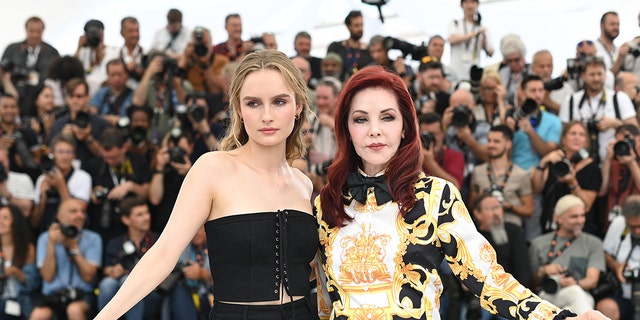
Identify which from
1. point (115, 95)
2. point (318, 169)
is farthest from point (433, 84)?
point (115, 95)

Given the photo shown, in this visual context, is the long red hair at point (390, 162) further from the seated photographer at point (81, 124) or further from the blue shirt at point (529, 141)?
the seated photographer at point (81, 124)

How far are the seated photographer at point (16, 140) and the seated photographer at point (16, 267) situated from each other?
0.54 m

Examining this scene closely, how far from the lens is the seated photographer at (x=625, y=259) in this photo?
607 centimetres

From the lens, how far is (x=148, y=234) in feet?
20.9

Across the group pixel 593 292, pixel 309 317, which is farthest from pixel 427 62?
pixel 309 317

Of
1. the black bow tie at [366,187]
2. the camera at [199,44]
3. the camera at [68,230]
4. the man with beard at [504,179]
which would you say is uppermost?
the camera at [199,44]

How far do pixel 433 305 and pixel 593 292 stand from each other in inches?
137

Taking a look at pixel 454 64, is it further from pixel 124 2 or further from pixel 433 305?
pixel 433 305

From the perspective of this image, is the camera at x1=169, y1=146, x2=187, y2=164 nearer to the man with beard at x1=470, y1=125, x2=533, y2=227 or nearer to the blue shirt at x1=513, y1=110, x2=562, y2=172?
the man with beard at x1=470, y1=125, x2=533, y2=227

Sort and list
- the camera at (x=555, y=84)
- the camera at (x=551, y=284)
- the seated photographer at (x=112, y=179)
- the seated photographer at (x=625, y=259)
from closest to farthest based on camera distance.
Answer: the camera at (x=551, y=284), the seated photographer at (x=625, y=259), the seated photographer at (x=112, y=179), the camera at (x=555, y=84)

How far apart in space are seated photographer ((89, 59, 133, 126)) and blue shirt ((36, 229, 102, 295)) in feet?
4.05

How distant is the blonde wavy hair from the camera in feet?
9.84

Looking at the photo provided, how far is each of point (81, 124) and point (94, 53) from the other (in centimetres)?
113

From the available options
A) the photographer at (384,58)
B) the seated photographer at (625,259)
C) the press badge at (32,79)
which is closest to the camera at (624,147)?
the seated photographer at (625,259)
